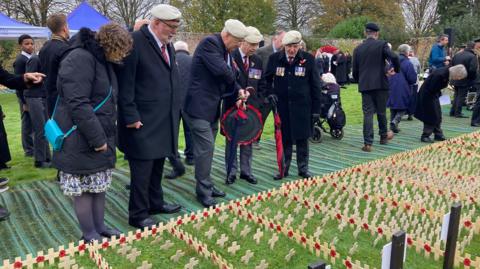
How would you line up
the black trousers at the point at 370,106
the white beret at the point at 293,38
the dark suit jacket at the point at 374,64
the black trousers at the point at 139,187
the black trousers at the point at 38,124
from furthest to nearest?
the black trousers at the point at 370,106
the dark suit jacket at the point at 374,64
the black trousers at the point at 38,124
the white beret at the point at 293,38
the black trousers at the point at 139,187

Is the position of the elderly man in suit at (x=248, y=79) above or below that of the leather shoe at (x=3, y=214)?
above

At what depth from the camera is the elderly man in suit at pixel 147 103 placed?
3.66 meters

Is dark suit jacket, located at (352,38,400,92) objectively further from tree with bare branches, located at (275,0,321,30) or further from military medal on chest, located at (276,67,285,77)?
tree with bare branches, located at (275,0,321,30)

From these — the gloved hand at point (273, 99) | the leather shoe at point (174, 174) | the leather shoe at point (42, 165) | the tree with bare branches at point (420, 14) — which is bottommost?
the leather shoe at point (42, 165)

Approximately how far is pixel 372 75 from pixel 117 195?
13.9 ft

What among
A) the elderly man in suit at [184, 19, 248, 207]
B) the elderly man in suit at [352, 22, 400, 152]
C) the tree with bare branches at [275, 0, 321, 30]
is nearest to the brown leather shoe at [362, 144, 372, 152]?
the elderly man in suit at [352, 22, 400, 152]

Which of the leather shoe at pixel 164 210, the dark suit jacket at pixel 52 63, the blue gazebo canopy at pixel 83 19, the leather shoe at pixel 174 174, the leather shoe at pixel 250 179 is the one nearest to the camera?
the dark suit jacket at pixel 52 63

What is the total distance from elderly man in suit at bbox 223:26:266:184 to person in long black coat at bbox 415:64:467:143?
340 centimetres

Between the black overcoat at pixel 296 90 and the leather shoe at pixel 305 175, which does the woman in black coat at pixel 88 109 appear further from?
the leather shoe at pixel 305 175

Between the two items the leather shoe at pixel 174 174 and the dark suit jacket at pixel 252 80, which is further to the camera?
the leather shoe at pixel 174 174

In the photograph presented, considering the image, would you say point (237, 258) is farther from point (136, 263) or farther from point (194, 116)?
point (194, 116)

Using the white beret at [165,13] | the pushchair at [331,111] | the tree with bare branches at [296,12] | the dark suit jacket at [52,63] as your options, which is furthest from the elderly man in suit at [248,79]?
the tree with bare branches at [296,12]

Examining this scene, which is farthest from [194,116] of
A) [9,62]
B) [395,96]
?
[9,62]

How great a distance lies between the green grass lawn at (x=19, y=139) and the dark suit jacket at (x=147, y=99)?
2279 millimetres
